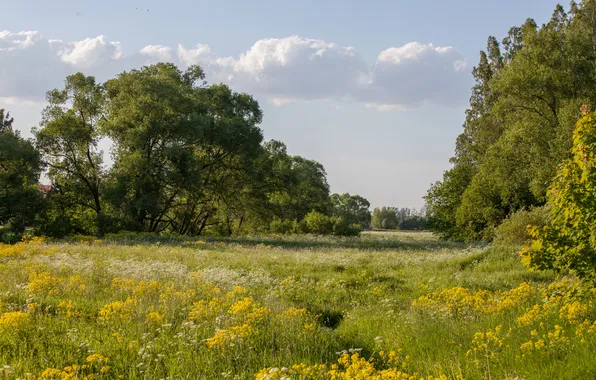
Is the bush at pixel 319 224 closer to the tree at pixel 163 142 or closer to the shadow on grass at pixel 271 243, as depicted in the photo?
the tree at pixel 163 142

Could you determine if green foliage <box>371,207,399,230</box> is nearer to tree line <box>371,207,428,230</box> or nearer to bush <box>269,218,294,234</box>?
tree line <box>371,207,428,230</box>

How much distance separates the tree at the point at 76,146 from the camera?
34.2 meters

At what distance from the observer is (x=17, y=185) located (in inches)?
1152

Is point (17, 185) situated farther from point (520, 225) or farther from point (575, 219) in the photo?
point (575, 219)

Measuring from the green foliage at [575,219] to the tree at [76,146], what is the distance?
3133cm

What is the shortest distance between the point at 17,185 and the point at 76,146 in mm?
7020

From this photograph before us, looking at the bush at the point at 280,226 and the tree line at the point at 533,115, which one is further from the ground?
the tree line at the point at 533,115

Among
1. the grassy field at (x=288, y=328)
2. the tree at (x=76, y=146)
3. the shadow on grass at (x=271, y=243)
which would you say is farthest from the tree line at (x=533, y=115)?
the tree at (x=76, y=146)

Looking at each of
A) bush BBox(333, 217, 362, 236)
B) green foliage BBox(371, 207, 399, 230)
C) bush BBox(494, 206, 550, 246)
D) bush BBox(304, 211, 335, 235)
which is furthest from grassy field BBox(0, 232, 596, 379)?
green foliage BBox(371, 207, 399, 230)

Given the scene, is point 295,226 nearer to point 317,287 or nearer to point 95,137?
point 95,137

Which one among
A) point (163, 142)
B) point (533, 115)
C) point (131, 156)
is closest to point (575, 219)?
point (533, 115)

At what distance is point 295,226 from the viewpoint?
1944 inches

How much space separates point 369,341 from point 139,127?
29.5m

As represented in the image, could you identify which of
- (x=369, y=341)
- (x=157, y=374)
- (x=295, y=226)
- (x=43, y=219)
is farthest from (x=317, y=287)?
(x=295, y=226)
